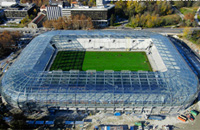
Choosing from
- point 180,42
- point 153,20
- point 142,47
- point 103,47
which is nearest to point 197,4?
point 153,20

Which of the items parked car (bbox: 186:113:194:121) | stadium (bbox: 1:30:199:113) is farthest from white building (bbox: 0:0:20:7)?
parked car (bbox: 186:113:194:121)

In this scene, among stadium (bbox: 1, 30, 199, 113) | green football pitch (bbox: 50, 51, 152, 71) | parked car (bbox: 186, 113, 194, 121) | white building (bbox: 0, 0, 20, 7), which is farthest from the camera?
white building (bbox: 0, 0, 20, 7)

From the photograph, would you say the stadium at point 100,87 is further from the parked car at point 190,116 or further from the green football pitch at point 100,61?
the green football pitch at point 100,61

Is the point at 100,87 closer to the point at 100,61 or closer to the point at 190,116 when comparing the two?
the point at 100,61

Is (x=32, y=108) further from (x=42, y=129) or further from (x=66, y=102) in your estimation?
(x=66, y=102)

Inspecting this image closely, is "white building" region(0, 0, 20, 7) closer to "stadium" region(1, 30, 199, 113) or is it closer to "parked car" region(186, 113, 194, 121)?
"stadium" region(1, 30, 199, 113)

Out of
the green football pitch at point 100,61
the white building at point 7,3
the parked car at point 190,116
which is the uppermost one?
the white building at point 7,3

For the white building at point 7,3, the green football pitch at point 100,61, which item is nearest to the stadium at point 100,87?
the green football pitch at point 100,61

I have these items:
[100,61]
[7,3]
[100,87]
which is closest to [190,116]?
[100,87]
